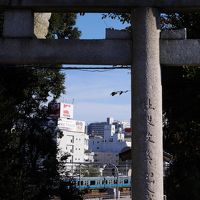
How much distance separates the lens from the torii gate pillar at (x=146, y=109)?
20.5 ft

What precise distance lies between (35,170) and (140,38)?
181 inches

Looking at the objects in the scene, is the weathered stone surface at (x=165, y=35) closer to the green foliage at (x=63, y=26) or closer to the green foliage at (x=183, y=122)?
the green foliage at (x=183, y=122)

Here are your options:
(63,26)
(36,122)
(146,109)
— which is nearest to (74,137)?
(63,26)

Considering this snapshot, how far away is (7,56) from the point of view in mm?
6727

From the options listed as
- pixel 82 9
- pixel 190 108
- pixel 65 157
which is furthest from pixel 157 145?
pixel 65 157

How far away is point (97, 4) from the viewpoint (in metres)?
6.61

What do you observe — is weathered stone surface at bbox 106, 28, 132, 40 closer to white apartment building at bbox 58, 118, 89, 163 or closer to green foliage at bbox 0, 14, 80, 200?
green foliage at bbox 0, 14, 80, 200

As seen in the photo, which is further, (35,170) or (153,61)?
(35,170)

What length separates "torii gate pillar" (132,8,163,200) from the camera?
6.23 m

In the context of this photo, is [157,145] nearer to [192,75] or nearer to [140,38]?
[140,38]

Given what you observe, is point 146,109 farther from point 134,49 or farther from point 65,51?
point 65,51

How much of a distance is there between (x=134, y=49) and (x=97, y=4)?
2.87 feet

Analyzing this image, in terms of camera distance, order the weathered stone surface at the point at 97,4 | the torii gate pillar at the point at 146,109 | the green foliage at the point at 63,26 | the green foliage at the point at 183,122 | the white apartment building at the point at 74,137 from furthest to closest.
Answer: the white apartment building at the point at 74,137 → the green foliage at the point at 63,26 → the green foliage at the point at 183,122 → the weathered stone surface at the point at 97,4 → the torii gate pillar at the point at 146,109

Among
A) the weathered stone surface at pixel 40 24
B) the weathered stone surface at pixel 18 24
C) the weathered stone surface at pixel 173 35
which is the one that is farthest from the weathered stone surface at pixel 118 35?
the weathered stone surface at pixel 40 24
